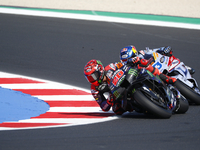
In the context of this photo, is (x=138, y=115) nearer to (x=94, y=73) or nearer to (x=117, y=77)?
(x=117, y=77)

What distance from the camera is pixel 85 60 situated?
1114cm

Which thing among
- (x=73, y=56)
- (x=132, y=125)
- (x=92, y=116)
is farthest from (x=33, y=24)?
(x=132, y=125)

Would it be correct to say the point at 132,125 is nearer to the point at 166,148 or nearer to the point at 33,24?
the point at 166,148

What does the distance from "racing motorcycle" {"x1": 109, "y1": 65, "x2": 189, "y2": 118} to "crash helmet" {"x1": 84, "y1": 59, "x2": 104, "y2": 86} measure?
11.8 inches

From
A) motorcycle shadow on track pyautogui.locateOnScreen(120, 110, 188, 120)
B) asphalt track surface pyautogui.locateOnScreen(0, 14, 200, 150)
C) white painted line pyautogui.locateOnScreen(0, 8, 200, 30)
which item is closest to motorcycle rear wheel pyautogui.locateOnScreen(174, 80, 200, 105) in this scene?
asphalt track surface pyautogui.locateOnScreen(0, 14, 200, 150)

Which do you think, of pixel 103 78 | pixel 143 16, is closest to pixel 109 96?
pixel 103 78

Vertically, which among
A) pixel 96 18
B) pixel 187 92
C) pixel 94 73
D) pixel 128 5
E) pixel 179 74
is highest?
pixel 128 5

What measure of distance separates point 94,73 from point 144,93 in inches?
36.6

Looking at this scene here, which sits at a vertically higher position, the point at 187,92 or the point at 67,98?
the point at 187,92

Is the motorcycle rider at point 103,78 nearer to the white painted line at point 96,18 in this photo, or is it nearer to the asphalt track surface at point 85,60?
the asphalt track surface at point 85,60

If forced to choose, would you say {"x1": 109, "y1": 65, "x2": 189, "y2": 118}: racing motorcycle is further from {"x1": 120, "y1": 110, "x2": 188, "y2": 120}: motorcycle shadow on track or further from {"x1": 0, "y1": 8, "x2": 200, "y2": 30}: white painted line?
{"x1": 0, "y1": 8, "x2": 200, "y2": 30}: white painted line

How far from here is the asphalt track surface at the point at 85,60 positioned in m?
4.95

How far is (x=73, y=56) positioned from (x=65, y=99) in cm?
322

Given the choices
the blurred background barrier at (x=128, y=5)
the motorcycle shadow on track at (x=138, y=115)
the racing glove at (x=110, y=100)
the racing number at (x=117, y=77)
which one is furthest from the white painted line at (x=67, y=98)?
the blurred background barrier at (x=128, y=5)
